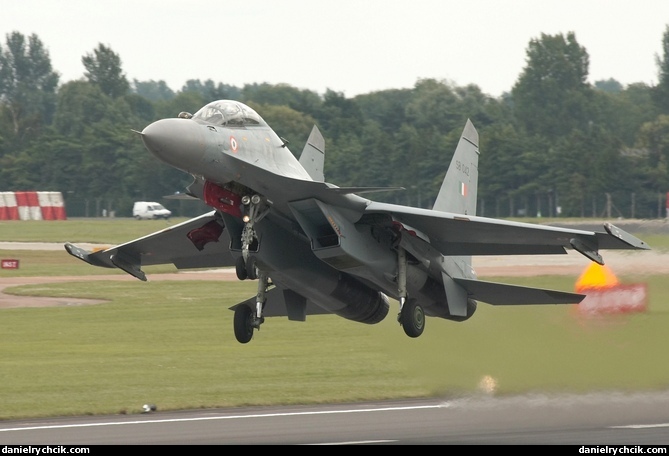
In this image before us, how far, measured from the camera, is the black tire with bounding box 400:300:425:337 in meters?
19.7

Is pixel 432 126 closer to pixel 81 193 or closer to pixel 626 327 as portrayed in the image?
pixel 81 193

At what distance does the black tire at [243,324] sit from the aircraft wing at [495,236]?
314cm

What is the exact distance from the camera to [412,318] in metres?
19.8

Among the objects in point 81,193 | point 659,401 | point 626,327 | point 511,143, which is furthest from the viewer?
point 81,193

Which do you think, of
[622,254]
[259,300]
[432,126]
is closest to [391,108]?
[432,126]

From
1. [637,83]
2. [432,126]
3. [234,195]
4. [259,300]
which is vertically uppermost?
[637,83]

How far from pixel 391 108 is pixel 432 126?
33.6 feet

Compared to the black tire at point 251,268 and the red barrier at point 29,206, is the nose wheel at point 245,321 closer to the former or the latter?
the black tire at point 251,268

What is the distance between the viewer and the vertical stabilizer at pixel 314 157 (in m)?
22.5

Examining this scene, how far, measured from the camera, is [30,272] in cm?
4906

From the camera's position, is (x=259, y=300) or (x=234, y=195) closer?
(x=234, y=195)

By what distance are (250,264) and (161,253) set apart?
561cm

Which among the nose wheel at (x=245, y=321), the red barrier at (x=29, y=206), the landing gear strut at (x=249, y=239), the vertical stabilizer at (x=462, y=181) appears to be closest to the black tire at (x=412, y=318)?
the nose wheel at (x=245, y=321)

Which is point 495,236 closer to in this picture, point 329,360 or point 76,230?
point 329,360
